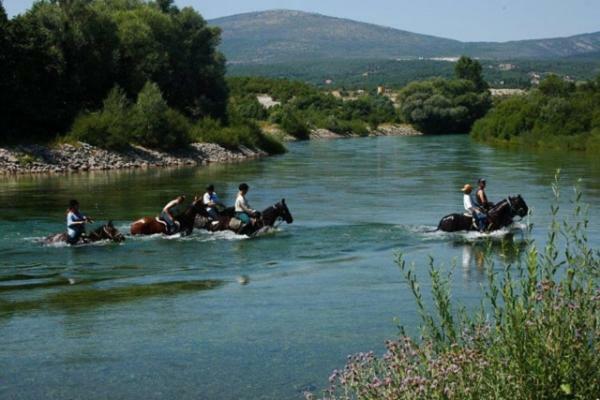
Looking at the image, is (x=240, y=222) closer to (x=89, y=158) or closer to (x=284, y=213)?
(x=284, y=213)

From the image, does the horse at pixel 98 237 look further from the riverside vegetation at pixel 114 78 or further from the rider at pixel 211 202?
the riverside vegetation at pixel 114 78

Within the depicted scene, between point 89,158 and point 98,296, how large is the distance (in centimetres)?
4298

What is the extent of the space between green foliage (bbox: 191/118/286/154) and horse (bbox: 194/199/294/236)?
4445 cm

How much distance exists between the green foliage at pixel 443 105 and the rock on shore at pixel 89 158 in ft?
215

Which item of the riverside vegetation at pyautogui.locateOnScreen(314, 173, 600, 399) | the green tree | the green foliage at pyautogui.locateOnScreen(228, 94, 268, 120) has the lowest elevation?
the riverside vegetation at pyautogui.locateOnScreen(314, 173, 600, 399)

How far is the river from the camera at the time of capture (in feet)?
39.0

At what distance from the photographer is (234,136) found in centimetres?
7362

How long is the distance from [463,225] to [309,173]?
92.1 ft

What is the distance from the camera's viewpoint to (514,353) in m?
7.00

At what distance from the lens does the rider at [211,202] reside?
89.2 ft

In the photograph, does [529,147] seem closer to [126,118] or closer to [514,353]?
[126,118]

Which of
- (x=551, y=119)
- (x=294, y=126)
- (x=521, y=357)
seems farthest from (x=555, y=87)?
(x=521, y=357)

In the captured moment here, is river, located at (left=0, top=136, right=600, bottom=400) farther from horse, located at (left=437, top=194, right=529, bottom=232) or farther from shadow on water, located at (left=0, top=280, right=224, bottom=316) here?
horse, located at (left=437, top=194, right=529, bottom=232)

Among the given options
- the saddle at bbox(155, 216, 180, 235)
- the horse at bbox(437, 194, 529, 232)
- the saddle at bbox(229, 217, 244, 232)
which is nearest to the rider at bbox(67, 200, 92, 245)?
the saddle at bbox(155, 216, 180, 235)
